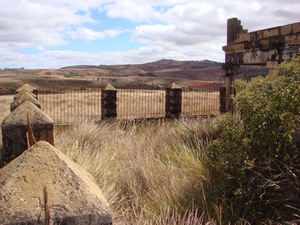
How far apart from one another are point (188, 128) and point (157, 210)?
3779 millimetres

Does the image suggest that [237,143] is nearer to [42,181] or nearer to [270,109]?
[270,109]

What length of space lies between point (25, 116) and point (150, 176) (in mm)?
2420

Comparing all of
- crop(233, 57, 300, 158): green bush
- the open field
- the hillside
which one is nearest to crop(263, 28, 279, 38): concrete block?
crop(233, 57, 300, 158): green bush

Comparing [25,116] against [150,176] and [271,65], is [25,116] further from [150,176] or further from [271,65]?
[271,65]

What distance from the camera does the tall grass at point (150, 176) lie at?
382 cm

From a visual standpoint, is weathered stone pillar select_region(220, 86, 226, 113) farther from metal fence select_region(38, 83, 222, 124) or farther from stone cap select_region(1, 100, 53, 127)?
stone cap select_region(1, 100, 53, 127)

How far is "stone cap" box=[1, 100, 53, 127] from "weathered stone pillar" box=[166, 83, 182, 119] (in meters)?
8.00

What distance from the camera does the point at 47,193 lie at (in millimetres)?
1374

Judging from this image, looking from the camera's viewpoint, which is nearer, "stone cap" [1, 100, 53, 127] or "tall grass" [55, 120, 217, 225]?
"stone cap" [1, 100, 53, 127]

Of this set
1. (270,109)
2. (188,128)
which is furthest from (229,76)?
(270,109)

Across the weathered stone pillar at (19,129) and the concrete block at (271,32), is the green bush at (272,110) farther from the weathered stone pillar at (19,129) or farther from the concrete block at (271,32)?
the concrete block at (271,32)

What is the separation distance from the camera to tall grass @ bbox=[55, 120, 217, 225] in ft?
12.5

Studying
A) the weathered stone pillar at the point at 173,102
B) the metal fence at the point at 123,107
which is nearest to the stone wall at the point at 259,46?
the weathered stone pillar at the point at 173,102

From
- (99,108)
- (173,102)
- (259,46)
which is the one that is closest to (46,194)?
(259,46)
